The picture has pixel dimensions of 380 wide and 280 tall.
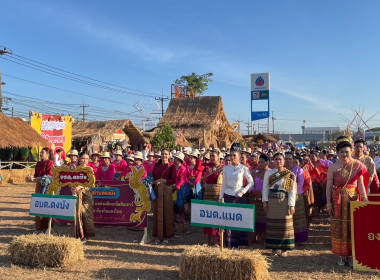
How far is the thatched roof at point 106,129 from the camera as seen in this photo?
2472 cm

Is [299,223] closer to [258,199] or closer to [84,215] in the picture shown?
[258,199]

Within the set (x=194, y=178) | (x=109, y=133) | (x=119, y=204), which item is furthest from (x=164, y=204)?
(x=109, y=133)

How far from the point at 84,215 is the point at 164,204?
1538mm

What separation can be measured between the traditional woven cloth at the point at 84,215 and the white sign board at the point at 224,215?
2559 millimetres

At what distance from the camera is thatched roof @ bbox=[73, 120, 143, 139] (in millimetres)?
24719

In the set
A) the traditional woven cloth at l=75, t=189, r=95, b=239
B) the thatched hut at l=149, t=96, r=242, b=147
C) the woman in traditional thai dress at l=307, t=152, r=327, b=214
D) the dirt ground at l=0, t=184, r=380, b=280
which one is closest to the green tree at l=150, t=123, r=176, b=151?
the thatched hut at l=149, t=96, r=242, b=147

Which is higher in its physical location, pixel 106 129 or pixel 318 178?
pixel 106 129

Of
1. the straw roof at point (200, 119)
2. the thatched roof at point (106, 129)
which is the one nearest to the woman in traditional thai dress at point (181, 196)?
the thatched roof at point (106, 129)

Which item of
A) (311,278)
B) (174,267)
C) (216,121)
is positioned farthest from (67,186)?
(216,121)

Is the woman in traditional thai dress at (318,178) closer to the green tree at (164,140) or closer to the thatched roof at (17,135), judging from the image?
the green tree at (164,140)

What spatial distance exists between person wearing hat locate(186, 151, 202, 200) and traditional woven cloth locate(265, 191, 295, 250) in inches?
79.5

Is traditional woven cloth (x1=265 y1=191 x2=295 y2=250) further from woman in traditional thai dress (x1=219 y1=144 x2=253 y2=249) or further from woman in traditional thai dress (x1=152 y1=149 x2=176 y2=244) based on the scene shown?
woman in traditional thai dress (x1=152 y1=149 x2=176 y2=244)

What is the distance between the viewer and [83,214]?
668 cm

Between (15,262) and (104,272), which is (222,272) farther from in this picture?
(15,262)
